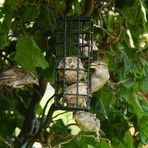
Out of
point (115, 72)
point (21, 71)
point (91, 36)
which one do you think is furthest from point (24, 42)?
point (115, 72)

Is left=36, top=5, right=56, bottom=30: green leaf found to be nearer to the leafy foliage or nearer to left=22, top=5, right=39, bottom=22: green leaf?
the leafy foliage

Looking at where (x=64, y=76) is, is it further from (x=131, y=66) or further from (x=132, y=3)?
(x=132, y=3)

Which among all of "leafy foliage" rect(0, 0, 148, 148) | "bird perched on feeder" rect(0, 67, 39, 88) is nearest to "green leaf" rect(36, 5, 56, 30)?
"leafy foliage" rect(0, 0, 148, 148)

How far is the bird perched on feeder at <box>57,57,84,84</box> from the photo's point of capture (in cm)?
207

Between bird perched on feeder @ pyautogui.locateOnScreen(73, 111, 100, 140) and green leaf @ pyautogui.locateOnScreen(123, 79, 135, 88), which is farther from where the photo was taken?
green leaf @ pyautogui.locateOnScreen(123, 79, 135, 88)

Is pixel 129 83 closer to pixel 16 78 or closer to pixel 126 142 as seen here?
pixel 126 142

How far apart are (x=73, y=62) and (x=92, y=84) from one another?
105 mm

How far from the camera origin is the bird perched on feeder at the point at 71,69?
2072 mm

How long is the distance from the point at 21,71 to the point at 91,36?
0.31 metres

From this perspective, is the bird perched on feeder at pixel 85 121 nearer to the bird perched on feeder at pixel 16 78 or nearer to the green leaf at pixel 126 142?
the bird perched on feeder at pixel 16 78

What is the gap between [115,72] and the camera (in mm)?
2434

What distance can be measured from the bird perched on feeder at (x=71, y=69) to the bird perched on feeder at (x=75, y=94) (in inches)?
1.4

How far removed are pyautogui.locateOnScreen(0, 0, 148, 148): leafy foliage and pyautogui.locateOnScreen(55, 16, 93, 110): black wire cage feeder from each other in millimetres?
73

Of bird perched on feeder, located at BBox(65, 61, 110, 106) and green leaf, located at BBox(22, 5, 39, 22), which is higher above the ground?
green leaf, located at BBox(22, 5, 39, 22)
